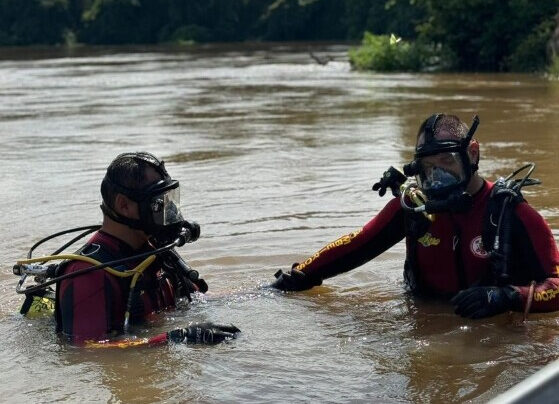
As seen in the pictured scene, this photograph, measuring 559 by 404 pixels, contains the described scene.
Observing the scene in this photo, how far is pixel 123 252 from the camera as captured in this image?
4449 millimetres

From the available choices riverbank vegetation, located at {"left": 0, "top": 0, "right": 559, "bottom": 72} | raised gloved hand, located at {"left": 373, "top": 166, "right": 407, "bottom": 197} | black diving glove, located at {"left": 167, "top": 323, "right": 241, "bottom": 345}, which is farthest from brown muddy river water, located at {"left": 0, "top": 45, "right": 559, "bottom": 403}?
riverbank vegetation, located at {"left": 0, "top": 0, "right": 559, "bottom": 72}

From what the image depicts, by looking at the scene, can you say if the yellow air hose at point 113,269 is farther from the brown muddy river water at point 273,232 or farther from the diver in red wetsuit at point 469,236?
the diver in red wetsuit at point 469,236

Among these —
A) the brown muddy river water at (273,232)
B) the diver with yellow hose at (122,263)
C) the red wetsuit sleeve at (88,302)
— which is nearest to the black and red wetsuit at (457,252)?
the brown muddy river water at (273,232)

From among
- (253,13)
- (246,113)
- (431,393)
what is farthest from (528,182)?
(253,13)

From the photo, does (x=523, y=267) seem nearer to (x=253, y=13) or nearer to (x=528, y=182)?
(x=528, y=182)

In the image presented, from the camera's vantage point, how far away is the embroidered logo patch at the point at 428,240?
4730 millimetres

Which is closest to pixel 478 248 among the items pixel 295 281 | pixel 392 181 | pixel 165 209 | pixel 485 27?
pixel 392 181

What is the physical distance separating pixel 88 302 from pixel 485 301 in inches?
65.4

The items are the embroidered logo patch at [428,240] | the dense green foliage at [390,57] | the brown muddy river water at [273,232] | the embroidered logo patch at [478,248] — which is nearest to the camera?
the brown muddy river water at [273,232]

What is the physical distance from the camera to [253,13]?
238 ft

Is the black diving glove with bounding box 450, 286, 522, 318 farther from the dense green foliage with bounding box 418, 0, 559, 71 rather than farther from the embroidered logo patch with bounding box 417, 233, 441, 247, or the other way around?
the dense green foliage with bounding box 418, 0, 559, 71

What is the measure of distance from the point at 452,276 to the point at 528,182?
574 millimetres

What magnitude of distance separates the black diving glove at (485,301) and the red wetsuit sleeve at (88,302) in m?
1.46

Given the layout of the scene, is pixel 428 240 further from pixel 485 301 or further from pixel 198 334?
pixel 198 334
